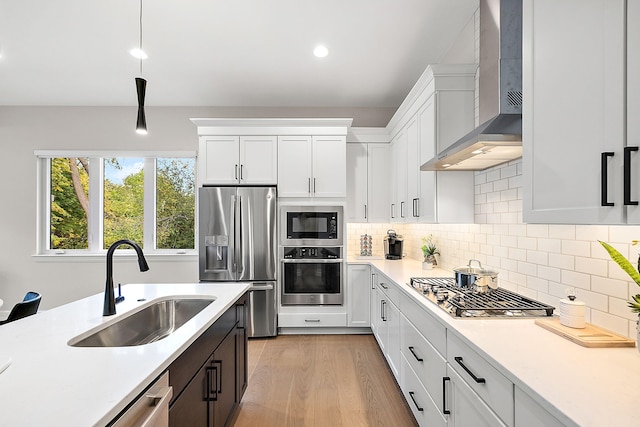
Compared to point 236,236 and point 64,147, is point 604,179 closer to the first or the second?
point 236,236

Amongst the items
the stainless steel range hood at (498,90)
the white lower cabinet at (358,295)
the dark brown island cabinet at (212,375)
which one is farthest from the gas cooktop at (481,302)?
the white lower cabinet at (358,295)

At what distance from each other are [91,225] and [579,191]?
5106mm

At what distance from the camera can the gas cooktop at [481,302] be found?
1.52 metres

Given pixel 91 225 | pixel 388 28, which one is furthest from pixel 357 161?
pixel 91 225

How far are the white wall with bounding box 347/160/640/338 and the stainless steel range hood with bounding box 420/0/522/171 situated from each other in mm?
352

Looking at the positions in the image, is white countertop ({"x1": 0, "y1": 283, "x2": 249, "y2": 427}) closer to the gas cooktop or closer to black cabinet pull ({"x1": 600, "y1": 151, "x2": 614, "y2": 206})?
the gas cooktop

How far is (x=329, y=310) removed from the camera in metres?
3.68

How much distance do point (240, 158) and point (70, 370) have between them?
9.58 feet

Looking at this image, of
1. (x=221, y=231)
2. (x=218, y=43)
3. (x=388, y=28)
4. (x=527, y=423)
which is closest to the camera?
(x=527, y=423)

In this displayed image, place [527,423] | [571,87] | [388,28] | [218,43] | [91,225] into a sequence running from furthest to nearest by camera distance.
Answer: [91,225]
[218,43]
[388,28]
[571,87]
[527,423]

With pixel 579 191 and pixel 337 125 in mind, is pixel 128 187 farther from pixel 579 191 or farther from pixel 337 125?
pixel 579 191

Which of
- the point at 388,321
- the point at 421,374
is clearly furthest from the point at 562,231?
the point at 388,321

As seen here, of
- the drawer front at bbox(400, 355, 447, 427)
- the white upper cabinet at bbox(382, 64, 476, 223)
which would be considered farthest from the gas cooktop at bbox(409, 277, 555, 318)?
the white upper cabinet at bbox(382, 64, 476, 223)

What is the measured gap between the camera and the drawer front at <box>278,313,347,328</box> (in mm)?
3641
